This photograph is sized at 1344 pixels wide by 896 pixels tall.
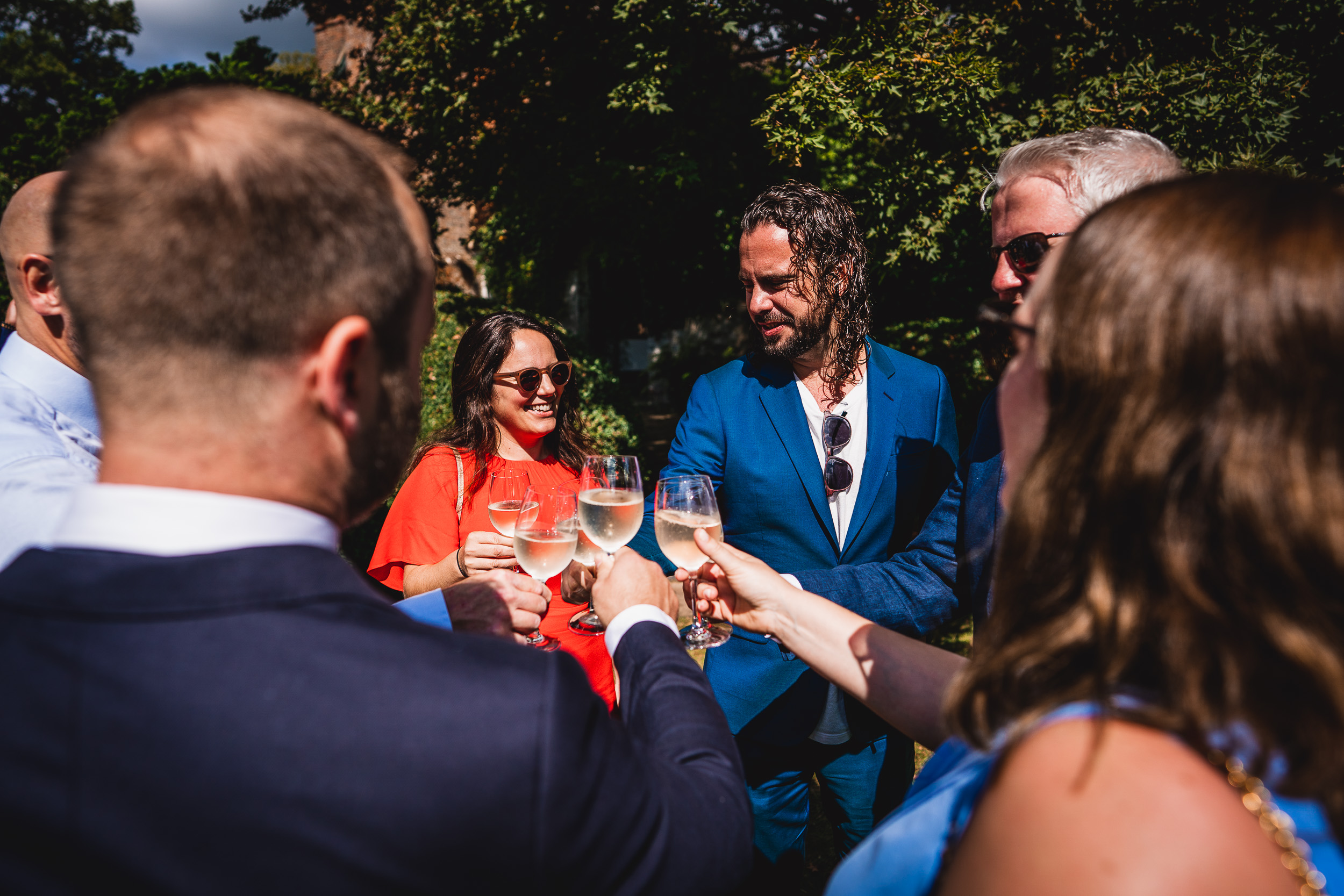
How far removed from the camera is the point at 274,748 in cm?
94

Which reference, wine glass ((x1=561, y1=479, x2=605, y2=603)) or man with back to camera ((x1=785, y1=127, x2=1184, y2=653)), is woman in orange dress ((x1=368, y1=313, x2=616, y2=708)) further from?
man with back to camera ((x1=785, y1=127, x2=1184, y2=653))

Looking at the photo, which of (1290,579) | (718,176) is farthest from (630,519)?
(718,176)

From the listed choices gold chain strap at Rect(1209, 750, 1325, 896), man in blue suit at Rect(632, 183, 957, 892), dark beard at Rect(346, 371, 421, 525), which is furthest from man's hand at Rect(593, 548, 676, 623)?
gold chain strap at Rect(1209, 750, 1325, 896)

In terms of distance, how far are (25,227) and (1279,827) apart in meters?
3.59

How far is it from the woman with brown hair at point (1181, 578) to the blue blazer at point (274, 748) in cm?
59

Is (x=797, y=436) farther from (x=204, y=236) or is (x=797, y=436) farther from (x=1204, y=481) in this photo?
(x=204, y=236)

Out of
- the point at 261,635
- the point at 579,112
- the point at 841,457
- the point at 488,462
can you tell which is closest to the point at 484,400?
the point at 488,462

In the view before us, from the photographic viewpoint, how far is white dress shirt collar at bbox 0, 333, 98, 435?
2340mm

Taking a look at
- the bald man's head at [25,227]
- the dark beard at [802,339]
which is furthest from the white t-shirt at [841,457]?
the bald man's head at [25,227]

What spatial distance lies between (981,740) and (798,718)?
1.93 m

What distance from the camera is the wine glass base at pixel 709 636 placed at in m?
2.35

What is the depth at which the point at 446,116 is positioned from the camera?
7.76 metres

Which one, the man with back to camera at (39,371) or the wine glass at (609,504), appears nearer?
the man with back to camera at (39,371)

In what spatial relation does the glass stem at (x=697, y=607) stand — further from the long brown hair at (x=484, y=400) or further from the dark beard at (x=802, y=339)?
the long brown hair at (x=484, y=400)
